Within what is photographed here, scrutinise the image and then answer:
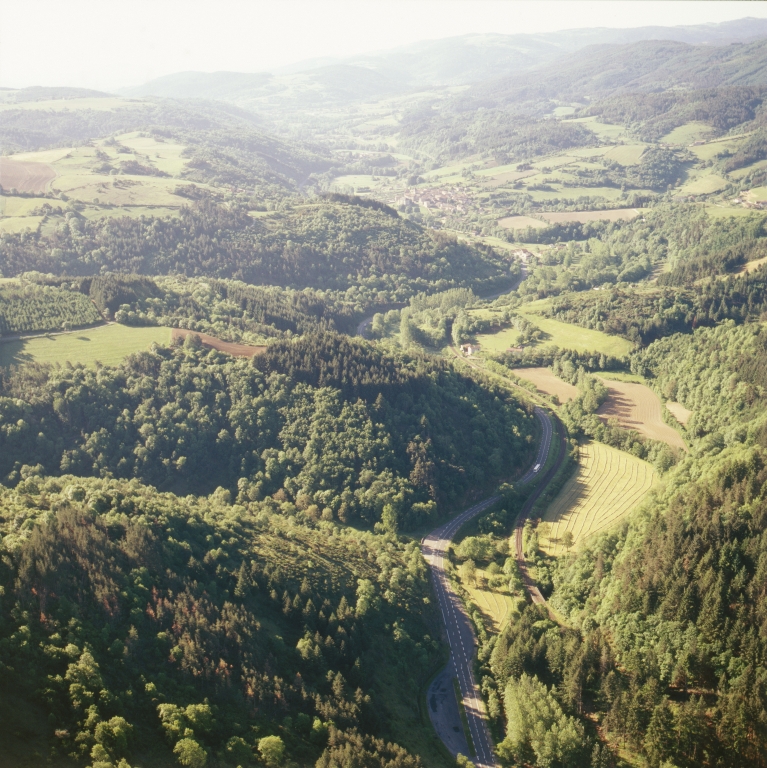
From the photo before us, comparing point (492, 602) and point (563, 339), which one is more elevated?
point (563, 339)

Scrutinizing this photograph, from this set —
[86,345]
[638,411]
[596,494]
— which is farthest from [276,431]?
[638,411]

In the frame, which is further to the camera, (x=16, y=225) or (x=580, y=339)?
(x=16, y=225)

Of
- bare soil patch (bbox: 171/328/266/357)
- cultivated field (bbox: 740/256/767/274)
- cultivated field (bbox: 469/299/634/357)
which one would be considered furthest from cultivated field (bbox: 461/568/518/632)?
cultivated field (bbox: 740/256/767/274)

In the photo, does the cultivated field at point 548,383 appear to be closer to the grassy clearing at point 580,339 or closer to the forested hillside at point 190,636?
the grassy clearing at point 580,339

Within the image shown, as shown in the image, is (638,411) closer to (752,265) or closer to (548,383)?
(548,383)

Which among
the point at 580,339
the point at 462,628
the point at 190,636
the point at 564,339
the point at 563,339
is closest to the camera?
the point at 190,636

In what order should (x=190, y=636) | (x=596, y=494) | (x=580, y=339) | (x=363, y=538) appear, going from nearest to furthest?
(x=190, y=636)
(x=363, y=538)
(x=596, y=494)
(x=580, y=339)
